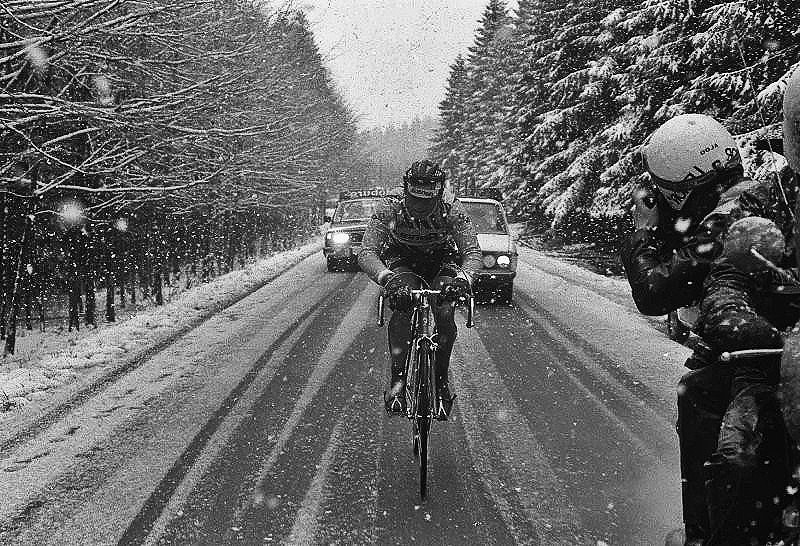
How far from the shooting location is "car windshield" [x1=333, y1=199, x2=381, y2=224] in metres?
20.5

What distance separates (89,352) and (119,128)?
2.92 m

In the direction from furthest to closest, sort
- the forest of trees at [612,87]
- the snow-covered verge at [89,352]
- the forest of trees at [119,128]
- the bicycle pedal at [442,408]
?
the forest of trees at [612,87] → the forest of trees at [119,128] → the snow-covered verge at [89,352] → the bicycle pedal at [442,408]

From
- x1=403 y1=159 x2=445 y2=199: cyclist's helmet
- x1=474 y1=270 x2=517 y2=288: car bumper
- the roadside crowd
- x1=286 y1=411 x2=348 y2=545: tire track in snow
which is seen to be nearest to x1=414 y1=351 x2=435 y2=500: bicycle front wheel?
x1=286 y1=411 x2=348 y2=545: tire track in snow

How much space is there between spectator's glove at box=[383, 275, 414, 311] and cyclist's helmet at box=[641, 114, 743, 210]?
2165 millimetres

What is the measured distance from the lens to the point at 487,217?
567 inches

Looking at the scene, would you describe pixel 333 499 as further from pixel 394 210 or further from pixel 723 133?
pixel 723 133

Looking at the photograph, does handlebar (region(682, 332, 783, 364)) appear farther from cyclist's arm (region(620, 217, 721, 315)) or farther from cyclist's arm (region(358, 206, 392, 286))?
cyclist's arm (region(358, 206, 392, 286))

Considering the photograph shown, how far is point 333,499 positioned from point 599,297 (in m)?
11.0

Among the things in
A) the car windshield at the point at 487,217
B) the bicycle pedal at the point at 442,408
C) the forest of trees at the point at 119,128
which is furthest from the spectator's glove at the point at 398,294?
the car windshield at the point at 487,217

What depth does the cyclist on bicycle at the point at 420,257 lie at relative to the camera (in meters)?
4.95

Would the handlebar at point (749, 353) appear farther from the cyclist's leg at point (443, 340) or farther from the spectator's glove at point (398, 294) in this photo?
the cyclist's leg at point (443, 340)

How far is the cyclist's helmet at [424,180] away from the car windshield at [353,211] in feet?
49.4

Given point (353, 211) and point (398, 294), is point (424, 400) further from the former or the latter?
point (353, 211)

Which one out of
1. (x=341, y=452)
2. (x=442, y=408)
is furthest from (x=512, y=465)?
(x=341, y=452)
